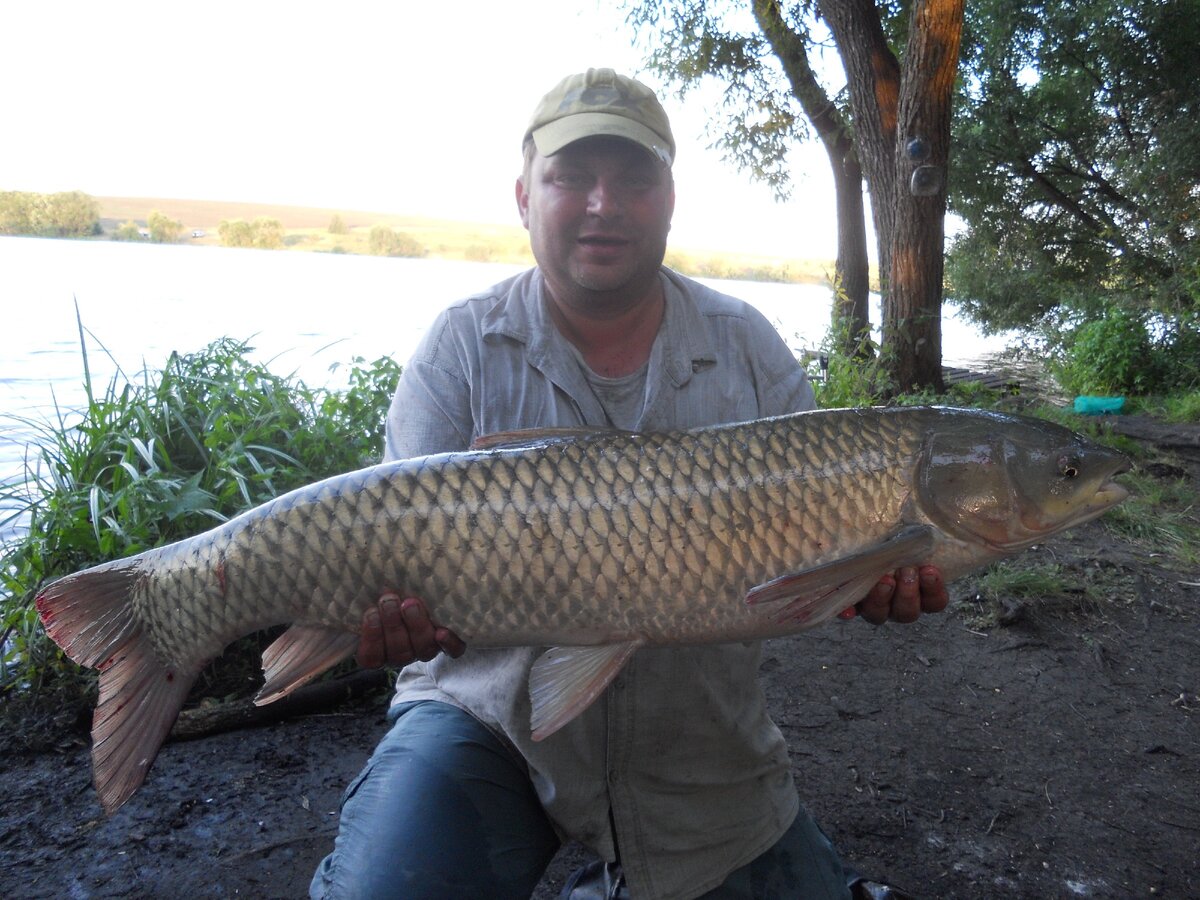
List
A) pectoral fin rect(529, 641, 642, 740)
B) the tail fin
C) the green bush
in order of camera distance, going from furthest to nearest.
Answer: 1. the green bush
2. the tail fin
3. pectoral fin rect(529, 641, 642, 740)

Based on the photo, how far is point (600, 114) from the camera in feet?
7.48

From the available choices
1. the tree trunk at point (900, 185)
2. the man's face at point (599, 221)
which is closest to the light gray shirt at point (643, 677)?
the man's face at point (599, 221)

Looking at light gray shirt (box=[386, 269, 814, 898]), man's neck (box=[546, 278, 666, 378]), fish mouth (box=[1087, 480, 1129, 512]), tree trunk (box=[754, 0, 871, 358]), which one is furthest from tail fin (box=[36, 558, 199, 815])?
tree trunk (box=[754, 0, 871, 358])

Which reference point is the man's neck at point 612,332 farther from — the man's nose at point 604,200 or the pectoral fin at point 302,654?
the pectoral fin at point 302,654

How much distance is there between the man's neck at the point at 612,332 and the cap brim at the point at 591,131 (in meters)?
0.40

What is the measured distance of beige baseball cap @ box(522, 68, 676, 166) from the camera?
227 cm

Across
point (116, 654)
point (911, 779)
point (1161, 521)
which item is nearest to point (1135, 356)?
point (1161, 521)

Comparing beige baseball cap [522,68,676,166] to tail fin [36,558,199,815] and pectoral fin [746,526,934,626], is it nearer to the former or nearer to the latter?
pectoral fin [746,526,934,626]

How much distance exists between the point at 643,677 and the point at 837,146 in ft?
35.2

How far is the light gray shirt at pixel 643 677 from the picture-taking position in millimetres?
2043

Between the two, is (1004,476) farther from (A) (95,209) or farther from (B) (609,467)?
(A) (95,209)

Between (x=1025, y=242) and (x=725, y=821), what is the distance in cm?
1515

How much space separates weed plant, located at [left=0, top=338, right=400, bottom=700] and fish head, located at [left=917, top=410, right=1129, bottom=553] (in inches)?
108

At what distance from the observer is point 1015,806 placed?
2.85m
